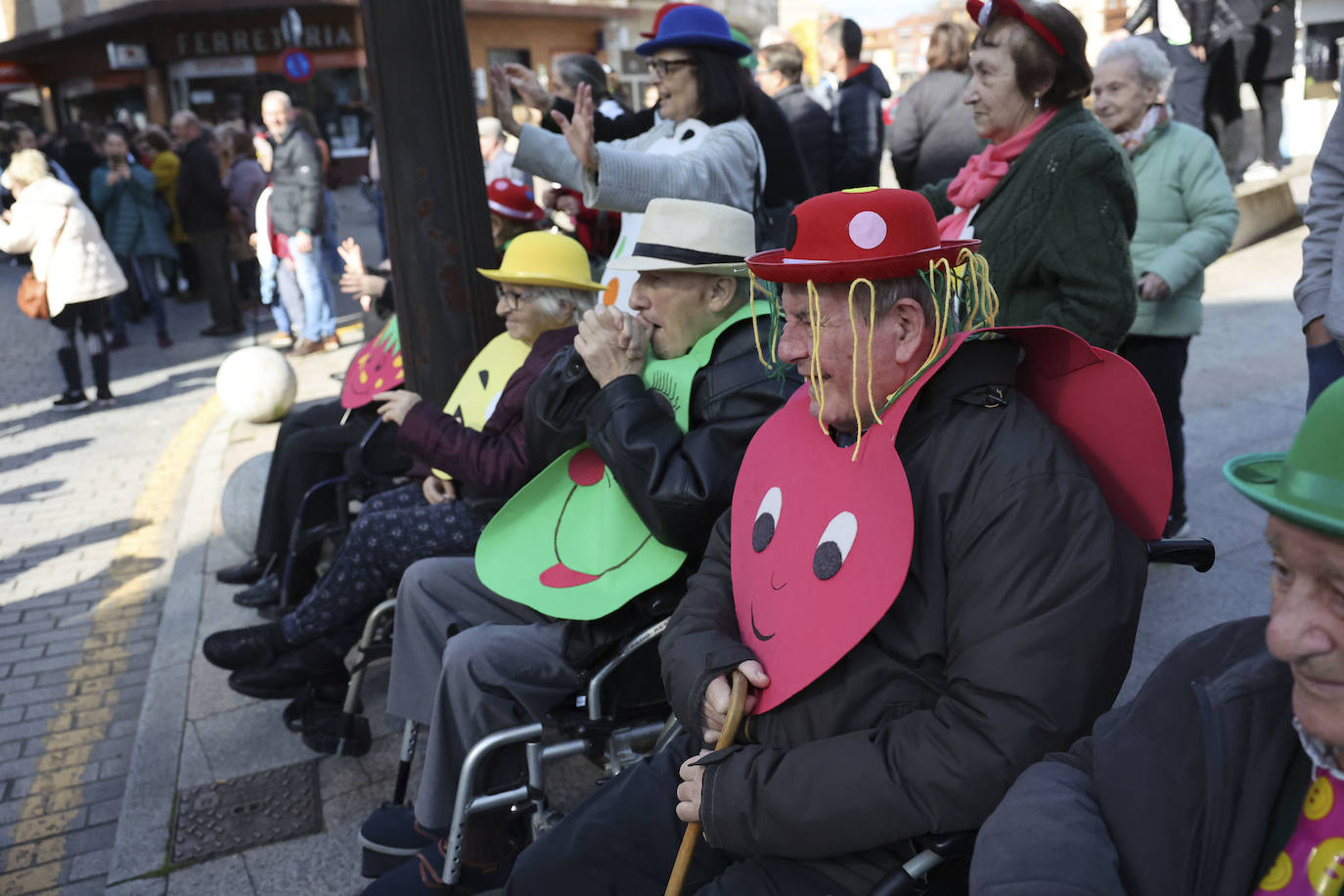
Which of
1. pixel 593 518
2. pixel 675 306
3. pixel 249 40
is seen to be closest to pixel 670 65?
pixel 675 306

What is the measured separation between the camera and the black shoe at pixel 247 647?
11.7 ft

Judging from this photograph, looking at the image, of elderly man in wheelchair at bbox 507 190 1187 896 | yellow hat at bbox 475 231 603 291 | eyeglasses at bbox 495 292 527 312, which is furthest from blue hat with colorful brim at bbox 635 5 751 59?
elderly man in wheelchair at bbox 507 190 1187 896

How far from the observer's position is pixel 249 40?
1078 inches

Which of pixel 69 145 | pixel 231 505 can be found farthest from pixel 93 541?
pixel 69 145

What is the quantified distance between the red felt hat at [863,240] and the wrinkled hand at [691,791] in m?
0.83

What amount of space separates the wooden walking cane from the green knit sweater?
156 centimetres

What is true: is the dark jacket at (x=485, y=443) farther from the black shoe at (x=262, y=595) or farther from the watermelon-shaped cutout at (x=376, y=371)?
the black shoe at (x=262, y=595)

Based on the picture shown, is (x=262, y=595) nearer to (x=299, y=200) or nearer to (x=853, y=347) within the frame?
(x=853, y=347)

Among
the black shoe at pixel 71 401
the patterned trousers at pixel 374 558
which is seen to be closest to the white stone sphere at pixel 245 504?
the patterned trousers at pixel 374 558

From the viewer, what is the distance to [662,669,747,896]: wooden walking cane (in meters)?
1.93

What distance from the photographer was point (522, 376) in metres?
3.49

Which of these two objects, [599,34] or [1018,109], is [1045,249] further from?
[599,34]

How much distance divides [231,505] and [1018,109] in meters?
3.76

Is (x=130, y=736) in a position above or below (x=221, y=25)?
below
